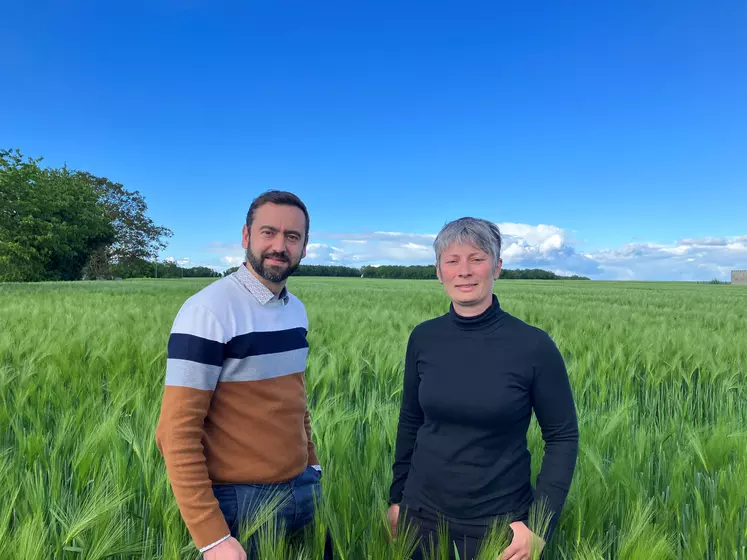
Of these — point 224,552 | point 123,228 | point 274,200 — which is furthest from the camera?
point 123,228

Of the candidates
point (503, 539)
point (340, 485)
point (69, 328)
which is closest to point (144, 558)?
point (340, 485)

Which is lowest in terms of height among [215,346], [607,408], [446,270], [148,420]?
[607,408]

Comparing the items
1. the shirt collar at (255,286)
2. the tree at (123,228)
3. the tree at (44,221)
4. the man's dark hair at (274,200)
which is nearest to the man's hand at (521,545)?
the shirt collar at (255,286)

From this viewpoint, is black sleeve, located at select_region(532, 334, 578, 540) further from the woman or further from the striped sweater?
the striped sweater

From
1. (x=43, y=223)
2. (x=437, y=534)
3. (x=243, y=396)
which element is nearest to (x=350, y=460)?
(x=437, y=534)

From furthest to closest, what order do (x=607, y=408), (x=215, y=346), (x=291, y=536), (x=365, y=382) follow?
(x=365, y=382)
(x=607, y=408)
(x=291, y=536)
(x=215, y=346)

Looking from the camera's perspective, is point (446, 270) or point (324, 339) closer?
point (446, 270)

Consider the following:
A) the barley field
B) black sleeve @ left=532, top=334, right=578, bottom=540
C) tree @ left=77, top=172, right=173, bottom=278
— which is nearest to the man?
the barley field

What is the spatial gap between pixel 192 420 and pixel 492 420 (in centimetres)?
81

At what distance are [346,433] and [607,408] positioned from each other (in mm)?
2226

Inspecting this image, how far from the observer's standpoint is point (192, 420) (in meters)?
1.21

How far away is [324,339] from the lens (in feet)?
16.9

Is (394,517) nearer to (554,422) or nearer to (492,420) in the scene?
(492,420)

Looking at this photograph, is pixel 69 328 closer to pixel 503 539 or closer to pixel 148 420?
pixel 148 420
